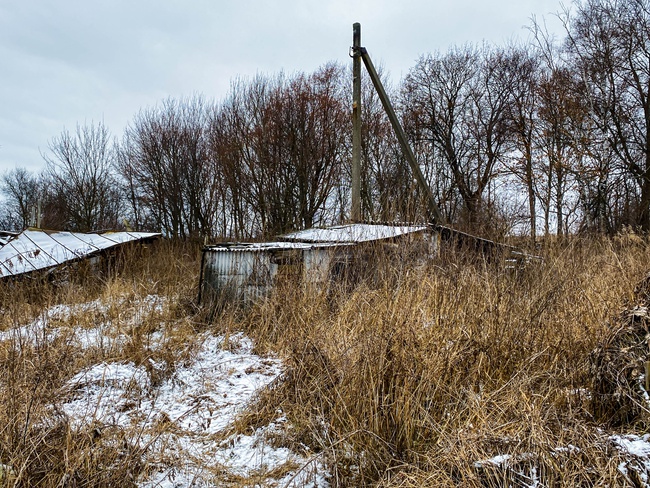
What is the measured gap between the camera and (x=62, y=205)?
18.9 metres

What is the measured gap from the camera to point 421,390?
2141 millimetres

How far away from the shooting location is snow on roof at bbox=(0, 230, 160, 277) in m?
6.54

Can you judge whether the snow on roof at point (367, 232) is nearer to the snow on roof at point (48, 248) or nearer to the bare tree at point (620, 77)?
the snow on roof at point (48, 248)

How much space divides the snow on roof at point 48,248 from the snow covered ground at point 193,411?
292 cm

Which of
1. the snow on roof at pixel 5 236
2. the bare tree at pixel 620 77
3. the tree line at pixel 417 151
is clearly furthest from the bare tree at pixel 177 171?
the bare tree at pixel 620 77

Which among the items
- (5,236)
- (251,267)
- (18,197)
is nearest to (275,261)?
(251,267)

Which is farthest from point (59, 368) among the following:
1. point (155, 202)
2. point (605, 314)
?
point (155, 202)

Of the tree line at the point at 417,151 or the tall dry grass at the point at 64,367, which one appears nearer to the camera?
the tall dry grass at the point at 64,367

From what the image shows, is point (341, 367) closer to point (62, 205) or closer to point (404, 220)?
point (404, 220)

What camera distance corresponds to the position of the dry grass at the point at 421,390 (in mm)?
1751

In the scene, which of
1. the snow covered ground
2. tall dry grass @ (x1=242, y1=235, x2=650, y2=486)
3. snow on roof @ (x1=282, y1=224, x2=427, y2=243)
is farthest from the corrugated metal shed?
tall dry grass @ (x1=242, y1=235, x2=650, y2=486)

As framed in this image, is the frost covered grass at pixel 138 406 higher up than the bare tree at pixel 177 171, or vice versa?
the bare tree at pixel 177 171

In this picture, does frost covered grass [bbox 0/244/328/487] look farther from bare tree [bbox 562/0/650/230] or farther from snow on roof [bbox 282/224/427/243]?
bare tree [bbox 562/0/650/230]

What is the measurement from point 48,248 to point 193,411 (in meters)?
6.25
